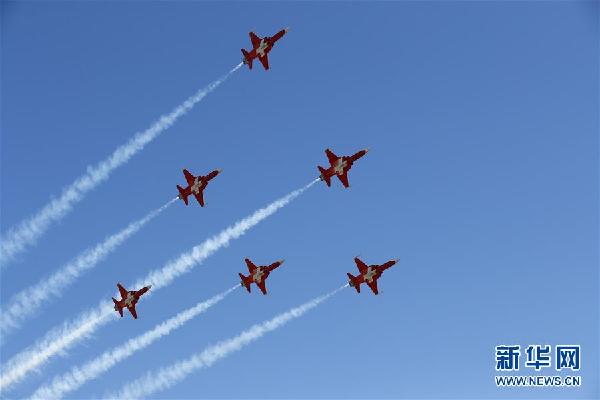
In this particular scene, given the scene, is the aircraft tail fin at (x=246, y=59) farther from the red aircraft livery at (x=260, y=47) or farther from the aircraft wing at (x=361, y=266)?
the aircraft wing at (x=361, y=266)

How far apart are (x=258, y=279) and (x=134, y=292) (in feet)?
94.4

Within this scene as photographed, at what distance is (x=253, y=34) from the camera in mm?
186875

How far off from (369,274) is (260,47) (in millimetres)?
56895

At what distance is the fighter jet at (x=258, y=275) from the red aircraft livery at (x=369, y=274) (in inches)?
712

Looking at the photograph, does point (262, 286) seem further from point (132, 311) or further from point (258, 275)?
point (132, 311)

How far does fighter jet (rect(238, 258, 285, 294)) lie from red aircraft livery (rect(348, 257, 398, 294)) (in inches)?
712

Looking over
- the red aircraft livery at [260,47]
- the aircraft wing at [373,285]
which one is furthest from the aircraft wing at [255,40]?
the aircraft wing at [373,285]

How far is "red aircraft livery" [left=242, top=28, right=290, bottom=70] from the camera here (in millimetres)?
186000

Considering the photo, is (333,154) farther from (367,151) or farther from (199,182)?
(199,182)

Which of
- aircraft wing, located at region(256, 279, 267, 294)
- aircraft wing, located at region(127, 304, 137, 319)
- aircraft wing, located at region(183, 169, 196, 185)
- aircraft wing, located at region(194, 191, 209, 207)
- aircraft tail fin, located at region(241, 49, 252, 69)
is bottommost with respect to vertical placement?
aircraft wing, located at region(127, 304, 137, 319)

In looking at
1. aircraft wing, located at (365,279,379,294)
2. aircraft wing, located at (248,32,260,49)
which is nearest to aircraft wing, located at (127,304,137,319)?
aircraft wing, located at (365,279,379,294)

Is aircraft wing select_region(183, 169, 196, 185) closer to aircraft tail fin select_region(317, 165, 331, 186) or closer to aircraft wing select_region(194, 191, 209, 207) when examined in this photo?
aircraft wing select_region(194, 191, 209, 207)

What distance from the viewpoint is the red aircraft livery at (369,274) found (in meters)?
195

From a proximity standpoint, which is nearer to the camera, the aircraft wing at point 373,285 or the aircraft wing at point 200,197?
the aircraft wing at point 200,197
